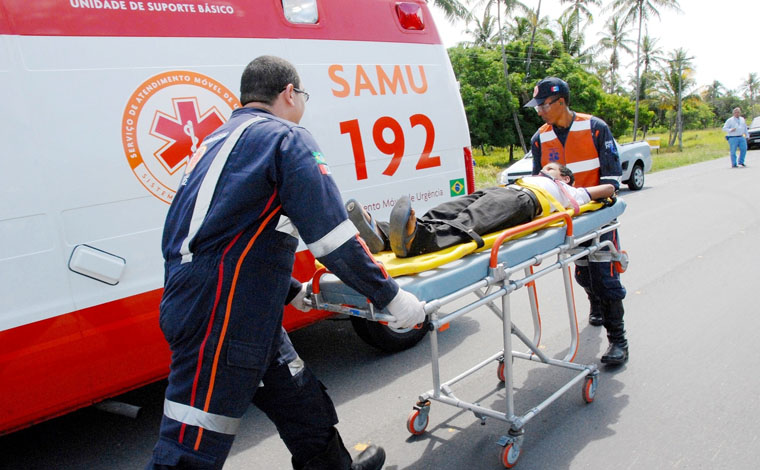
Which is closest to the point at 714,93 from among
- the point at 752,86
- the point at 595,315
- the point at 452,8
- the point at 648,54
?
the point at 752,86

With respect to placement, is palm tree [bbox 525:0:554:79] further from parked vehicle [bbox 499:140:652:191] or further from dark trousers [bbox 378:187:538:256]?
dark trousers [bbox 378:187:538:256]

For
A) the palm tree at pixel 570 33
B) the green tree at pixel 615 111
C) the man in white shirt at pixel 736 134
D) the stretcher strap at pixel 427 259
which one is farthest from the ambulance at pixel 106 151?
the palm tree at pixel 570 33

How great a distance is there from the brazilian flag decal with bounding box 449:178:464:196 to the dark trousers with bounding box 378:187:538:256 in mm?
1288

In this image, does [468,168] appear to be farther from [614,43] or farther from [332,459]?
[614,43]

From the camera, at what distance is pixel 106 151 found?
9.59 feet

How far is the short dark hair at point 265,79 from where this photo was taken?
211 centimetres

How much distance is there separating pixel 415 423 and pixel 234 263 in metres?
1.73

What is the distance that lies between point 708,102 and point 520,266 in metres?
87.3

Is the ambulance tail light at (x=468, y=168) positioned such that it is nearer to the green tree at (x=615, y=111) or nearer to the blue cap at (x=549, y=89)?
the blue cap at (x=549, y=89)

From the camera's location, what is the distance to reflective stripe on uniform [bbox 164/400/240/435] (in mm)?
1933

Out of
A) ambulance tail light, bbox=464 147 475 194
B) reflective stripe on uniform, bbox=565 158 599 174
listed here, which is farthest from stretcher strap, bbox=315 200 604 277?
ambulance tail light, bbox=464 147 475 194

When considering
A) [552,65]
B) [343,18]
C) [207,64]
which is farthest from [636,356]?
[552,65]

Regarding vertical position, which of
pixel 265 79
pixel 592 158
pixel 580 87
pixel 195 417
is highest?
pixel 580 87

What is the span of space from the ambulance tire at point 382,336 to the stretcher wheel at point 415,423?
937 mm
